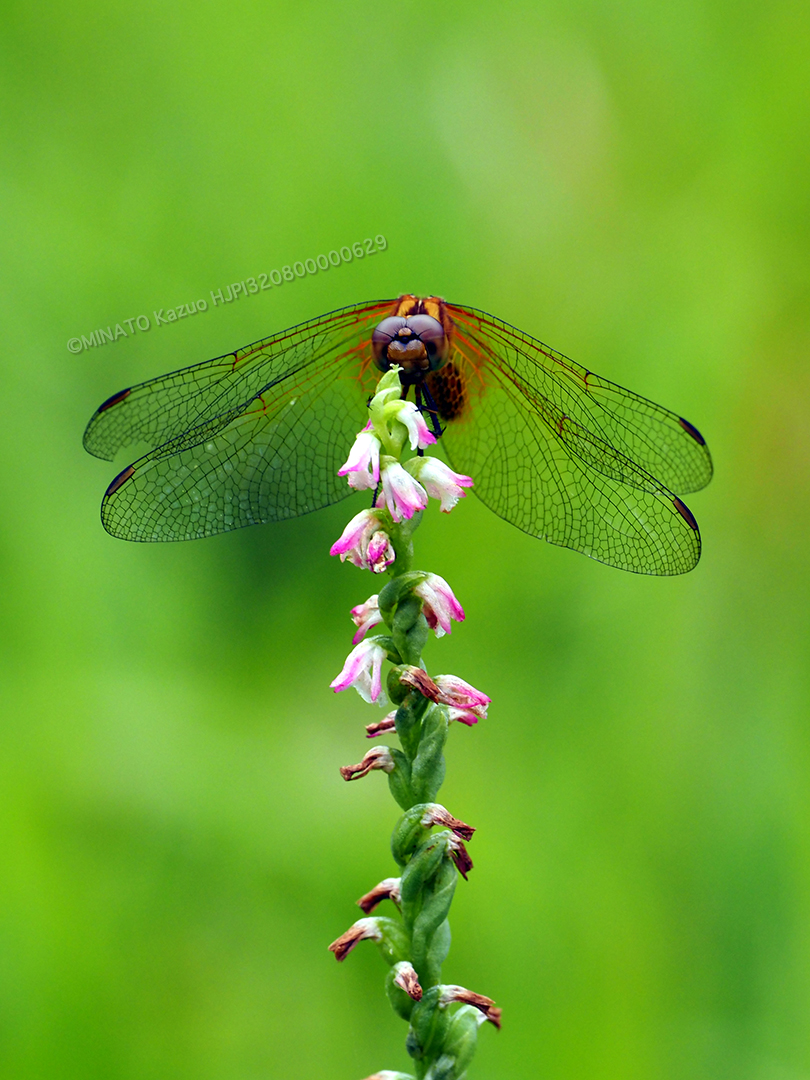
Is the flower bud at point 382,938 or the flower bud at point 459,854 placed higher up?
the flower bud at point 459,854

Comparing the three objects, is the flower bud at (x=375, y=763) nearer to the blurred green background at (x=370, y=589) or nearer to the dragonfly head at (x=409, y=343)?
the dragonfly head at (x=409, y=343)

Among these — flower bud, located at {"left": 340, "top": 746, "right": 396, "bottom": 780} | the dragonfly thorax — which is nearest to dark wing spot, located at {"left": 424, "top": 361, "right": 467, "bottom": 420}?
the dragonfly thorax

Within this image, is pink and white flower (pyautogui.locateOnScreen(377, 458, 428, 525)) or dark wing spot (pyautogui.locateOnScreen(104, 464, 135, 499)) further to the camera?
dark wing spot (pyautogui.locateOnScreen(104, 464, 135, 499))

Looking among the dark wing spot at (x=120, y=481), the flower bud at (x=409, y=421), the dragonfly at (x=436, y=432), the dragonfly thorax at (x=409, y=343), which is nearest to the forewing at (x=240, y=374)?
the dragonfly at (x=436, y=432)

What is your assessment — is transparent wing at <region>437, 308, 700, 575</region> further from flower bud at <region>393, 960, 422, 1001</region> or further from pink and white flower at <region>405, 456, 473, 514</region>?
flower bud at <region>393, 960, 422, 1001</region>

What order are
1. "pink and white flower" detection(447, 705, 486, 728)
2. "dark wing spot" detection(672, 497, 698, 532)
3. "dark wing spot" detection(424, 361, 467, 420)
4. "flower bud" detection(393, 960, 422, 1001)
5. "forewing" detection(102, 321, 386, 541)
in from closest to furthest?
"flower bud" detection(393, 960, 422, 1001) < "pink and white flower" detection(447, 705, 486, 728) < "dark wing spot" detection(672, 497, 698, 532) < "forewing" detection(102, 321, 386, 541) < "dark wing spot" detection(424, 361, 467, 420)

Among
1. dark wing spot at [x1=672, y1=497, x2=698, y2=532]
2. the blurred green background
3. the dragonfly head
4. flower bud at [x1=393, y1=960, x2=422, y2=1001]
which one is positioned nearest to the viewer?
flower bud at [x1=393, y1=960, x2=422, y2=1001]

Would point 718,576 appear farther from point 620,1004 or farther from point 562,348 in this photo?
point 620,1004
